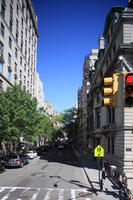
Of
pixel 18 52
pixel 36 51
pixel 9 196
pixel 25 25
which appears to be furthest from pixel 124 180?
pixel 36 51

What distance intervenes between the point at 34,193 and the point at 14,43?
37.1 metres

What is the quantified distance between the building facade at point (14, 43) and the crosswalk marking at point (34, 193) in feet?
83.3

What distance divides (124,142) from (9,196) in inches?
442

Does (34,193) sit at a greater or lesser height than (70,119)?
lesser

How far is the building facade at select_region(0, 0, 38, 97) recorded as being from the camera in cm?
3875

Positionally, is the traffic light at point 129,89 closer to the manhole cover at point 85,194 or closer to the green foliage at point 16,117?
the manhole cover at point 85,194

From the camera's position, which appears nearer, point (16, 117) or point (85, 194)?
point (85, 194)

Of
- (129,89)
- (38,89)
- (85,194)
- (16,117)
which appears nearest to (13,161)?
(16,117)

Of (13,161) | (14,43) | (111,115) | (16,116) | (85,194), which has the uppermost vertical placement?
(14,43)

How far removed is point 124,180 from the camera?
13.2 m

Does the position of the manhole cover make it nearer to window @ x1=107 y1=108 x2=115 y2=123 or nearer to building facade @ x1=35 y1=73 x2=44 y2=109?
window @ x1=107 y1=108 x2=115 y2=123

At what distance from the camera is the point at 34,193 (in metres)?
14.0

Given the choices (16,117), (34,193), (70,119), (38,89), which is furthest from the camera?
(70,119)

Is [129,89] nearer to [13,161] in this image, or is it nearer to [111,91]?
[111,91]
